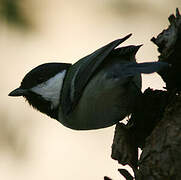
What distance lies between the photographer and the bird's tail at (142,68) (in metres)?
2.97

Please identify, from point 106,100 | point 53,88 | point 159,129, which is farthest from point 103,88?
point 159,129

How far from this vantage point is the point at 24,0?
12.3 feet

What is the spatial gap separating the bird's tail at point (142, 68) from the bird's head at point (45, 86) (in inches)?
24.8

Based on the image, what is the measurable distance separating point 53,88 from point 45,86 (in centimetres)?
5

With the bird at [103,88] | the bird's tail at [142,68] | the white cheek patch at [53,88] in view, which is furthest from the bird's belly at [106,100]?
the white cheek patch at [53,88]

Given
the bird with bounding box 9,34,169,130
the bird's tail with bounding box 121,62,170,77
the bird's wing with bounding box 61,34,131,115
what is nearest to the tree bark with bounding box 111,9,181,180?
the bird's tail with bounding box 121,62,170,77

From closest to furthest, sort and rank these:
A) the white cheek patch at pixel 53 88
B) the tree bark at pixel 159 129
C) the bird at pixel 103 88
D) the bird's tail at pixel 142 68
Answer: the tree bark at pixel 159 129
the bird's tail at pixel 142 68
the bird at pixel 103 88
the white cheek patch at pixel 53 88

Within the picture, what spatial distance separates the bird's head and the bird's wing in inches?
2.3

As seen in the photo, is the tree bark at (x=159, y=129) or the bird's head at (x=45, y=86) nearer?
the tree bark at (x=159, y=129)

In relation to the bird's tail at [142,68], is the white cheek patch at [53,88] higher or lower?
lower

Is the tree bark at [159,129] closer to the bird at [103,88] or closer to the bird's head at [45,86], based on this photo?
the bird at [103,88]

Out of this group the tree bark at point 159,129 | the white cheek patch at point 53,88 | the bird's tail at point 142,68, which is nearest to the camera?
the tree bark at point 159,129

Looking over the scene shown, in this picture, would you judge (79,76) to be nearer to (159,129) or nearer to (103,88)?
(103,88)

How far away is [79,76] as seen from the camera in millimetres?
3607
